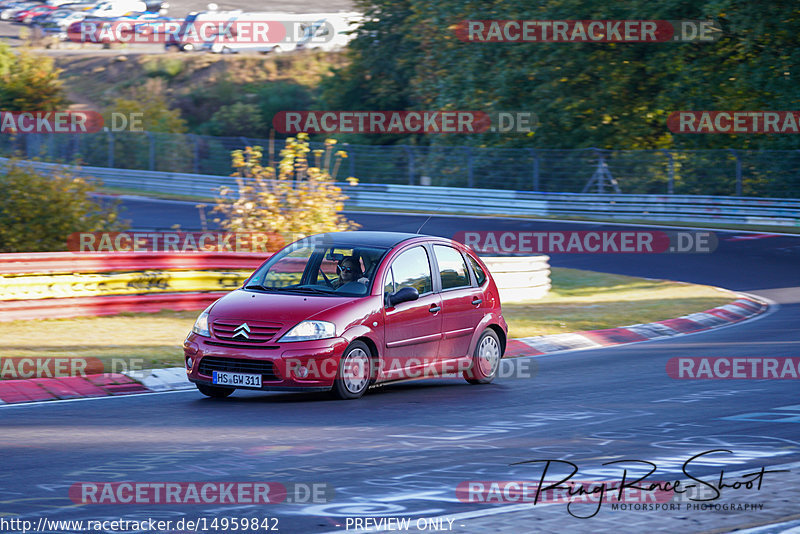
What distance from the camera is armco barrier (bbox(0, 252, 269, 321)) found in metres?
14.8

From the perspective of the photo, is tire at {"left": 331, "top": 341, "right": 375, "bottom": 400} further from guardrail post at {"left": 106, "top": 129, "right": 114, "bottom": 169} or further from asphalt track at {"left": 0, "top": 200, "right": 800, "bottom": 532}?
guardrail post at {"left": 106, "top": 129, "right": 114, "bottom": 169}

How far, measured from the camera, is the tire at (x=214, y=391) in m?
10.3

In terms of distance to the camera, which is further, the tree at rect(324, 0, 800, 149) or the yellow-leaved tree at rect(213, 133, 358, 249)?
the tree at rect(324, 0, 800, 149)

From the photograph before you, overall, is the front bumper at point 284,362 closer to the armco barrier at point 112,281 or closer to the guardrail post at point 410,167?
the armco barrier at point 112,281

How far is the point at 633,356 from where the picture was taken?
13773 mm

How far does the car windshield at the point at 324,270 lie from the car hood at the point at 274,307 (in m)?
0.23

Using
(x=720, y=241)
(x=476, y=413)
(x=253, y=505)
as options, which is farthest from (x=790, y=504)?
(x=720, y=241)

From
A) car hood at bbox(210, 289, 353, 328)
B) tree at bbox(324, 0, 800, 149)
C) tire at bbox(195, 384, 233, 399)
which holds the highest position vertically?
tree at bbox(324, 0, 800, 149)

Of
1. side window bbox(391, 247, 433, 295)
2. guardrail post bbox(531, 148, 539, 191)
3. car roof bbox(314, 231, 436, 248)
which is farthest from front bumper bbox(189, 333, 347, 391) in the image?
guardrail post bbox(531, 148, 539, 191)

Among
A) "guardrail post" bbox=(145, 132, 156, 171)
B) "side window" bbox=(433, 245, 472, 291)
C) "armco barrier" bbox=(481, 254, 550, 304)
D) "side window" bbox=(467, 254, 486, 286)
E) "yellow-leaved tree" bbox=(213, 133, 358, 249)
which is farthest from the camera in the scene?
"guardrail post" bbox=(145, 132, 156, 171)

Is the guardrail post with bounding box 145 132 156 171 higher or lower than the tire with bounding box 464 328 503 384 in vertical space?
higher

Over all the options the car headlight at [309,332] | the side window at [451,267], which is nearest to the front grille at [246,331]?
the car headlight at [309,332]

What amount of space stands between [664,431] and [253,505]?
389 cm

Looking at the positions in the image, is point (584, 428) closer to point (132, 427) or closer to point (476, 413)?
point (476, 413)
